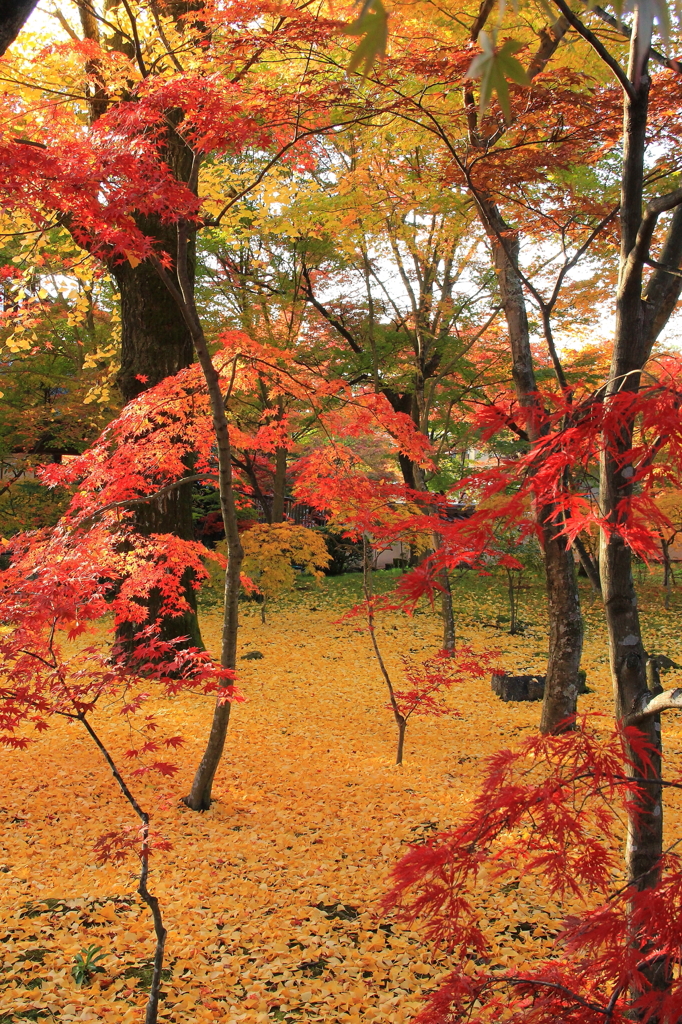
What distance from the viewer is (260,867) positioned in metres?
3.86

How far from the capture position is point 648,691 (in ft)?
7.40

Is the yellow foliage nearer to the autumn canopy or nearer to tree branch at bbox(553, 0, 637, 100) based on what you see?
the autumn canopy

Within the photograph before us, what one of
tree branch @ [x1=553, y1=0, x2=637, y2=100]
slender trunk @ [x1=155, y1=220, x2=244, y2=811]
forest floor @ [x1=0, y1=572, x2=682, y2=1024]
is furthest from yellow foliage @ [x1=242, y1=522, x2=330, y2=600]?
tree branch @ [x1=553, y1=0, x2=637, y2=100]

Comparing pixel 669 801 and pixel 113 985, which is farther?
pixel 669 801

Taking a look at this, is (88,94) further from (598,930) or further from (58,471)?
(598,930)

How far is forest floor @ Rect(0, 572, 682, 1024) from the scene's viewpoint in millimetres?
2834

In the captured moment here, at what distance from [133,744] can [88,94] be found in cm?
639

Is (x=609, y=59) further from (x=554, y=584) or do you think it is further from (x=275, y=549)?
(x=275, y=549)

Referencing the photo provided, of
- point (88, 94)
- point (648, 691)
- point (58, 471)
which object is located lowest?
point (648, 691)

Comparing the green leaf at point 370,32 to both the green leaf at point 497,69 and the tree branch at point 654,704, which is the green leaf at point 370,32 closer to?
the green leaf at point 497,69

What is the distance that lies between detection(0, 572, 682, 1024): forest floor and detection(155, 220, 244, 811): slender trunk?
1.59 ft

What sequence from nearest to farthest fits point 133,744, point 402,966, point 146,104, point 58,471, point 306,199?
point 402,966 → point 146,104 → point 58,471 → point 133,744 → point 306,199

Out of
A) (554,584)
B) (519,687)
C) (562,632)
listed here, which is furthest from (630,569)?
(519,687)

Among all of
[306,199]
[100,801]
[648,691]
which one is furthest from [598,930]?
[306,199]
